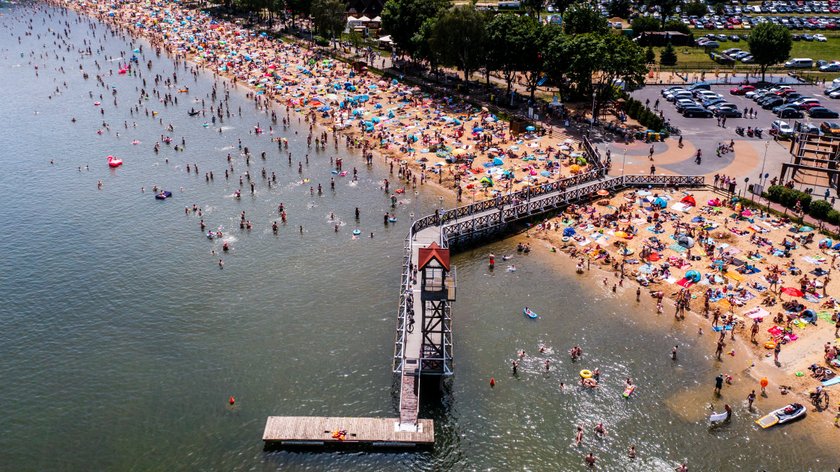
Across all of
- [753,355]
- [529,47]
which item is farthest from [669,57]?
[753,355]

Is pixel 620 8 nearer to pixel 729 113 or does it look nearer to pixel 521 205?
pixel 729 113

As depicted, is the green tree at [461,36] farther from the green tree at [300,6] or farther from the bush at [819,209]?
the green tree at [300,6]

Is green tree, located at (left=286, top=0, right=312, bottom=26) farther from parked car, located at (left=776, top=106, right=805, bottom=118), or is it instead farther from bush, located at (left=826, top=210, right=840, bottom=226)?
bush, located at (left=826, top=210, right=840, bottom=226)

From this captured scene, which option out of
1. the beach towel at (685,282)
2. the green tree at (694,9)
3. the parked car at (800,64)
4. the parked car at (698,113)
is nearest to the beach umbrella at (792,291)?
the beach towel at (685,282)

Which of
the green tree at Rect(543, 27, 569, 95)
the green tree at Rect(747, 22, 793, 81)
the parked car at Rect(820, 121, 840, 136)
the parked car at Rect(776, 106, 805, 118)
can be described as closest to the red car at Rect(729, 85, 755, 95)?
the green tree at Rect(747, 22, 793, 81)

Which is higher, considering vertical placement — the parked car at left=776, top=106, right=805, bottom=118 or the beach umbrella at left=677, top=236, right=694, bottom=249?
the parked car at left=776, top=106, right=805, bottom=118
